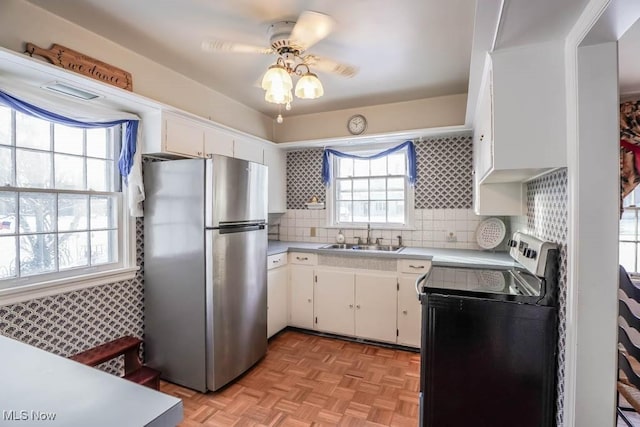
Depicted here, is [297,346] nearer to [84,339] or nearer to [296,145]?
[84,339]

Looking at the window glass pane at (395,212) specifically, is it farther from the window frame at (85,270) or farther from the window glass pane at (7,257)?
the window glass pane at (7,257)

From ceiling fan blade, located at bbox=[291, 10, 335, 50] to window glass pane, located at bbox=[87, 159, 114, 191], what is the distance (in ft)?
5.66

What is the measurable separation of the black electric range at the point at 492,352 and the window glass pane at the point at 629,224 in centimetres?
183

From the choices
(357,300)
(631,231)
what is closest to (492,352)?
(357,300)

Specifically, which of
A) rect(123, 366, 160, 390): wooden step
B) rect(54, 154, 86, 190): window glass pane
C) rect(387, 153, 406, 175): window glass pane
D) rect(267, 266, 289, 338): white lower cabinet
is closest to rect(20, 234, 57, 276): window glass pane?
rect(54, 154, 86, 190): window glass pane

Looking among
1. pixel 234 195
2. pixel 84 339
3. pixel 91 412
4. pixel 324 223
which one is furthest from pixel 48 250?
pixel 324 223

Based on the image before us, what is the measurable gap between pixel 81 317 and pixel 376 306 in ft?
7.68

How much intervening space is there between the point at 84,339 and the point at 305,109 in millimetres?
2946

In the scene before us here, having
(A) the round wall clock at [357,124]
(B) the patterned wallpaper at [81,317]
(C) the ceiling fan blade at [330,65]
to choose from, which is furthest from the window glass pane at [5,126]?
(A) the round wall clock at [357,124]

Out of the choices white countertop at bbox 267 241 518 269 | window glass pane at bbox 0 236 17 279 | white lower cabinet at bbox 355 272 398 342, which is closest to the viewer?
window glass pane at bbox 0 236 17 279

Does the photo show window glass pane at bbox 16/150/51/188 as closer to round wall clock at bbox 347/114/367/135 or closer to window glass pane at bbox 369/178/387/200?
round wall clock at bbox 347/114/367/135

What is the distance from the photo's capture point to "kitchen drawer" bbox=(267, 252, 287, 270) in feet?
10.1

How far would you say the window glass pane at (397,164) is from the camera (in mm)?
3602

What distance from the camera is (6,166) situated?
6.08 ft
